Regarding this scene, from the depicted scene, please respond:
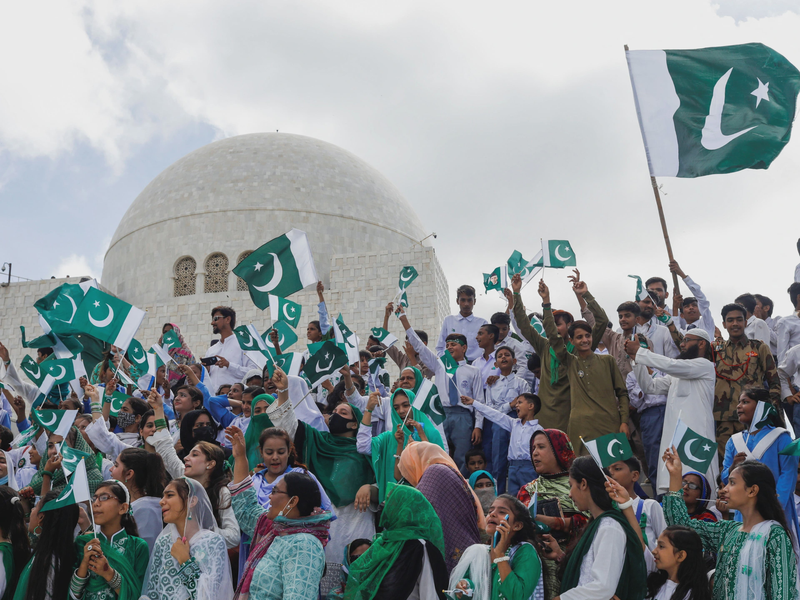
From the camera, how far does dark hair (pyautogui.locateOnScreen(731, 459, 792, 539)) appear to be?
12.8ft

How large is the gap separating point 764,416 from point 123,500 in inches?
156

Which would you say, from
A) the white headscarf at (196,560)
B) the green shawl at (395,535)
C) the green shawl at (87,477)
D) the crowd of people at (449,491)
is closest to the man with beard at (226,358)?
the crowd of people at (449,491)

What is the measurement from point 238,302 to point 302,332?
231 cm

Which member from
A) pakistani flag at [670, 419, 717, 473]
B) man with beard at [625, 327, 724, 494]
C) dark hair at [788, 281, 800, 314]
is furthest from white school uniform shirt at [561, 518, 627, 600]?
dark hair at [788, 281, 800, 314]

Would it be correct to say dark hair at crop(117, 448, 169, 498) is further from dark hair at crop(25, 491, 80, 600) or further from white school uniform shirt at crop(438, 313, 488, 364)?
white school uniform shirt at crop(438, 313, 488, 364)

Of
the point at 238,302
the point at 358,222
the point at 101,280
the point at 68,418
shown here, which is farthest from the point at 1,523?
the point at 101,280

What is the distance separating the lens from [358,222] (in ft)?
68.8

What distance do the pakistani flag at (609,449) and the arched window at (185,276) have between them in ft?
53.8

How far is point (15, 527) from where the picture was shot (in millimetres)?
4516

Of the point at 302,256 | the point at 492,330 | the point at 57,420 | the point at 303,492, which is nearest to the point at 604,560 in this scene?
the point at 303,492

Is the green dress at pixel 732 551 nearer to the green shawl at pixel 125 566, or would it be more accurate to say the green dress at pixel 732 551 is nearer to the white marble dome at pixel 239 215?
the green shawl at pixel 125 566

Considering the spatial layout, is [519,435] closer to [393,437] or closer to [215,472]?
[393,437]

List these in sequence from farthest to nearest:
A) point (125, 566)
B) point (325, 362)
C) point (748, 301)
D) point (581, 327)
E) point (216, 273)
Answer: point (216, 273), point (748, 301), point (325, 362), point (581, 327), point (125, 566)

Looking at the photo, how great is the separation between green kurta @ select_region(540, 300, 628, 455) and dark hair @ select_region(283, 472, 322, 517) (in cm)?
285
